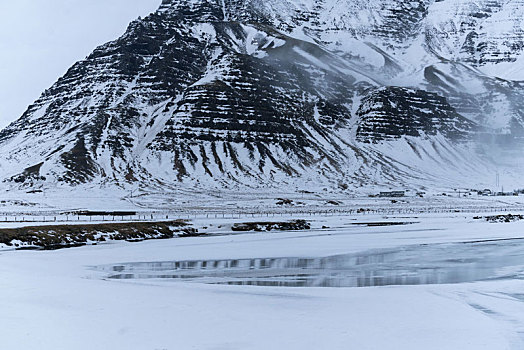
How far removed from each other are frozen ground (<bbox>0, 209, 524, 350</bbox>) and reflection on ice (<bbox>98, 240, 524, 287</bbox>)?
11 centimetres

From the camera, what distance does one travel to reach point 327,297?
2622 centimetres

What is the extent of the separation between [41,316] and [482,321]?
1530cm

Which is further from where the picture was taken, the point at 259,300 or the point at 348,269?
the point at 348,269

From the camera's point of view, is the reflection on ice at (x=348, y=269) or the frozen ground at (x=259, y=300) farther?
the reflection on ice at (x=348, y=269)

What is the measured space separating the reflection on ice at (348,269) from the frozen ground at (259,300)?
0.35 feet

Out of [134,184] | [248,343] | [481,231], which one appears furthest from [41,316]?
[134,184]

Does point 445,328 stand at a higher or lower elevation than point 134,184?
lower

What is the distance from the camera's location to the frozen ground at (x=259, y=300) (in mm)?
18375

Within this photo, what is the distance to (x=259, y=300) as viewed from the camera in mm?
25375

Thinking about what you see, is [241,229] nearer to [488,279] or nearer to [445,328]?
[488,279]

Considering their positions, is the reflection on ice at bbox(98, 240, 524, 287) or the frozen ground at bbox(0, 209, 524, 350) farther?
the reflection on ice at bbox(98, 240, 524, 287)

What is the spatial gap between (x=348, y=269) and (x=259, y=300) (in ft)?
47.0

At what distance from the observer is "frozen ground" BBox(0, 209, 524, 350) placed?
1838 centimetres

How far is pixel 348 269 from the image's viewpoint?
3853 centimetres
